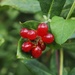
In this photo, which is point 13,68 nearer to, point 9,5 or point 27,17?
point 27,17

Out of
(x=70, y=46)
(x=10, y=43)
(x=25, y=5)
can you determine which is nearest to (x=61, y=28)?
(x=70, y=46)

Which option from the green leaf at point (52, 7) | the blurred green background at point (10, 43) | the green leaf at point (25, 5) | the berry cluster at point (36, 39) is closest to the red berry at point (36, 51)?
the berry cluster at point (36, 39)

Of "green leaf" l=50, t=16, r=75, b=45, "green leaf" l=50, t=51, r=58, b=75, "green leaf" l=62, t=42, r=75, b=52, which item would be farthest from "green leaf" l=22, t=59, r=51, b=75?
"green leaf" l=50, t=16, r=75, b=45

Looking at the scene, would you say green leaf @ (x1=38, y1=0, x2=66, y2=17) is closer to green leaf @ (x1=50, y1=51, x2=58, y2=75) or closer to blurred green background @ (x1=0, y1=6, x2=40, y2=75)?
green leaf @ (x1=50, y1=51, x2=58, y2=75)

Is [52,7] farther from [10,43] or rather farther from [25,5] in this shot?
[10,43]

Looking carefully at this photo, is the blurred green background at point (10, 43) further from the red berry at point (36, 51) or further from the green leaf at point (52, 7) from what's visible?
the red berry at point (36, 51)

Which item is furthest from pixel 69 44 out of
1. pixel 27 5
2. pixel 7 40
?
pixel 7 40
